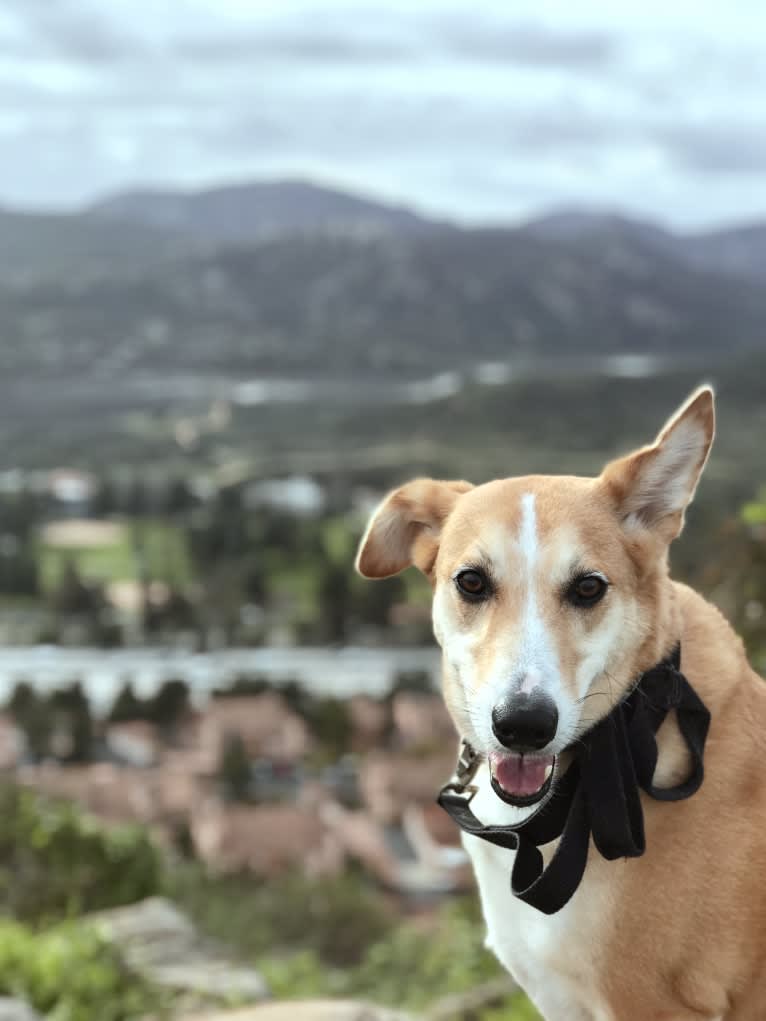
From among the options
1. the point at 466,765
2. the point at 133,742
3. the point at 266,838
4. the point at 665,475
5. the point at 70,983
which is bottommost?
the point at 133,742

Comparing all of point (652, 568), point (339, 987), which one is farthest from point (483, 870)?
point (339, 987)

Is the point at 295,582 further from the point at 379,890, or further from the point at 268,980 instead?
the point at 268,980

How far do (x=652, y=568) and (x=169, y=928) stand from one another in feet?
22.6

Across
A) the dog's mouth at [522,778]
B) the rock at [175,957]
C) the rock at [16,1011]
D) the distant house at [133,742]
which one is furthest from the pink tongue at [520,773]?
the distant house at [133,742]

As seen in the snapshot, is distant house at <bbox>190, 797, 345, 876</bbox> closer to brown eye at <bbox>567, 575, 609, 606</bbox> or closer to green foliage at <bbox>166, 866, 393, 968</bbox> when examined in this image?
green foliage at <bbox>166, 866, 393, 968</bbox>

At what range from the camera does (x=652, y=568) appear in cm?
347

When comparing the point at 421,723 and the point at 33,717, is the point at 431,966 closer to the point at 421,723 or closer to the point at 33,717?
the point at 421,723

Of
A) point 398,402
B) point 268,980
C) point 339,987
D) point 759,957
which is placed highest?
point 759,957

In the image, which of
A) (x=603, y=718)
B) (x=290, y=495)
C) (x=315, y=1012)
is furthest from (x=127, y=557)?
(x=603, y=718)

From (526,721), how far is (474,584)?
0.47 m

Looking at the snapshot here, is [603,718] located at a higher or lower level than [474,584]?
lower

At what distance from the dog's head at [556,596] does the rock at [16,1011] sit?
394 centimetres

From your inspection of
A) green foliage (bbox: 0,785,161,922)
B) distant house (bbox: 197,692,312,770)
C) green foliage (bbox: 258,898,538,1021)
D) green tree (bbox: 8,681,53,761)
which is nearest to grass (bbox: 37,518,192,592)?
green tree (bbox: 8,681,53,761)

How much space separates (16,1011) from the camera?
6.39m
